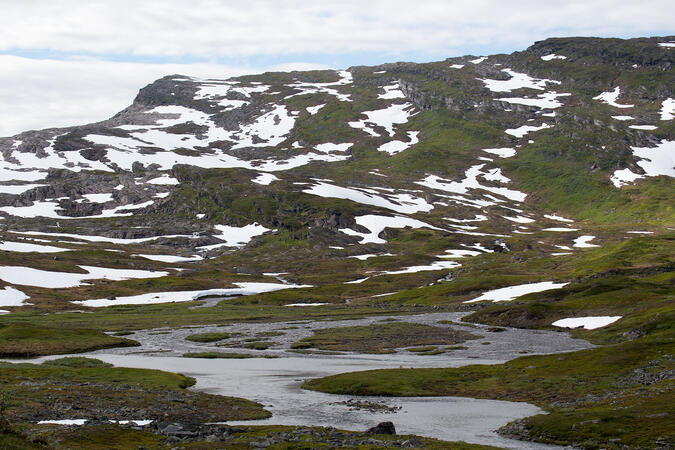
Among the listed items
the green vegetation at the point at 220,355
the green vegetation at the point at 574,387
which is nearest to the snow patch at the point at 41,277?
the green vegetation at the point at 220,355

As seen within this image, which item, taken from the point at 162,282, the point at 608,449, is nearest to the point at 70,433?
the point at 608,449

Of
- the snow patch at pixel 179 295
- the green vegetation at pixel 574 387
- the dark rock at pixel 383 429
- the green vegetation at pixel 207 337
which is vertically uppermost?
the dark rock at pixel 383 429

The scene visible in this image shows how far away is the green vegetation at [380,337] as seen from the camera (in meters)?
98.1

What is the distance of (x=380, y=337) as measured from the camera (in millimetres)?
105188

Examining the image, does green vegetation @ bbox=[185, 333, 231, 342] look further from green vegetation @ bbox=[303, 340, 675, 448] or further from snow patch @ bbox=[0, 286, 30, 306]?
snow patch @ bbox=[0, 286, 30, 306]

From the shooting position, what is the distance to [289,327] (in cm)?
12262

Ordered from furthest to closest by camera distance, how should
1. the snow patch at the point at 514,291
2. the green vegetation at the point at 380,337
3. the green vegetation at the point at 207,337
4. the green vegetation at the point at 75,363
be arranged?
1. the snow patch at the point at 514,291
2. the green vegetation at the point at 207,337
3. the green vegetation at the point at 380,337
4. the green vegetation at the point at 75,363

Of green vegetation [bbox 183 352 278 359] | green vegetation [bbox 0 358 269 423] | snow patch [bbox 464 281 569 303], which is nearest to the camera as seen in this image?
green vegetation [bbox 0 358 269 423]

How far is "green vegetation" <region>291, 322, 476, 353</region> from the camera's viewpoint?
322 feet

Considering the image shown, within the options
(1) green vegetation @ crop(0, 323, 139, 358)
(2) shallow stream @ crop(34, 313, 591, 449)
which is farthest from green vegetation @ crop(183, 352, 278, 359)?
(1) green vegetation @ crop(0, 323, 139, 358)

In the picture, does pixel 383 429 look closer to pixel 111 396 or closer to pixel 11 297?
pixel 111 396

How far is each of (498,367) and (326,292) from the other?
354ft

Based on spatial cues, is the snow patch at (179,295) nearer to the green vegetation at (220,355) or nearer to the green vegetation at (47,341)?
the green vegetation at (47,341)

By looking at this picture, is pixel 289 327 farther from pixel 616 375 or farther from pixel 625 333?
pixel 616 375
